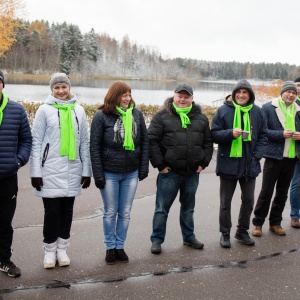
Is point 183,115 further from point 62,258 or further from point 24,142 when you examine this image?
point 62,258

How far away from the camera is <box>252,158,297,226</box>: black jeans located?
15.5 feet

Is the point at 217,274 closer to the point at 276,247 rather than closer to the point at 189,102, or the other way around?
the point at 276,247

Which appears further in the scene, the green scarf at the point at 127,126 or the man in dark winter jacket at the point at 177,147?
the man in dark winter jacket at the point at 177,147

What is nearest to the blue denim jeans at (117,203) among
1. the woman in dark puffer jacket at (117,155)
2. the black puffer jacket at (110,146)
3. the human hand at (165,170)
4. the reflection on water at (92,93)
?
the woman in dark puffer jacket at (117,155)

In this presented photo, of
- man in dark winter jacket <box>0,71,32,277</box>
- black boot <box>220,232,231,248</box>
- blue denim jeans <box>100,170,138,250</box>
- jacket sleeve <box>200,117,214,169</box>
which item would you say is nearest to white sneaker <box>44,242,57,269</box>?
man in dark winter jacket <box>0,71,32,277</box>

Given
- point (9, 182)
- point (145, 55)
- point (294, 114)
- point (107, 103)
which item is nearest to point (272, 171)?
point (294, 114)

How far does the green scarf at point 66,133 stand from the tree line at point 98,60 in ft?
257

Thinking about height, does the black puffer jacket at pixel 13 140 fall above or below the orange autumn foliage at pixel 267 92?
below

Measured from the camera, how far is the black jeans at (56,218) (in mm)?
3615

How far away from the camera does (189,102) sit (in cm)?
404

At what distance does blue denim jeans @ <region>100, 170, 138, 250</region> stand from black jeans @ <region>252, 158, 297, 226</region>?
1.92 metres

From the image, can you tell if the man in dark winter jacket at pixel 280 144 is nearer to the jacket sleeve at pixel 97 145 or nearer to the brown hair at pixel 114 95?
the brown hair at pixel 114 95

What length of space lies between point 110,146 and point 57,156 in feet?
1.78

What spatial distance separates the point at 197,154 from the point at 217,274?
1303 mm
